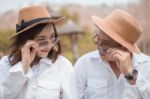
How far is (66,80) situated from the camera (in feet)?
12.4

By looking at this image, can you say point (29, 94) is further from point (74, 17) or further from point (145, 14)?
point (74, 17)

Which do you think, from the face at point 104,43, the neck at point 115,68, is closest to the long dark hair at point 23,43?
the face at point 104,43

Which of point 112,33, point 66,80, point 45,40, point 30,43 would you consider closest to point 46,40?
point 45,40

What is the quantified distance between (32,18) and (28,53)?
1.13 ft

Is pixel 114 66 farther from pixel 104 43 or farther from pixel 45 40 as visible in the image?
pixel 45 40

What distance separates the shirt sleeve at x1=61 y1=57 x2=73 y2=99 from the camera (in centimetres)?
375

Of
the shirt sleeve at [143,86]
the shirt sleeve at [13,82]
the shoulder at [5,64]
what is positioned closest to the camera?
the shirt sleeve at [143,86]

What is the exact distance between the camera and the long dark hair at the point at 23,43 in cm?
381

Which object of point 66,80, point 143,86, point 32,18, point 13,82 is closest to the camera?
point 143,86

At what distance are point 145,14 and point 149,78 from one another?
21.5 metres

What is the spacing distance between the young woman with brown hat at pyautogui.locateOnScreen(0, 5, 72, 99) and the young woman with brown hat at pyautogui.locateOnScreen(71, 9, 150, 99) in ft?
0.51

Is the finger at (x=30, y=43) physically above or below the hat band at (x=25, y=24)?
below

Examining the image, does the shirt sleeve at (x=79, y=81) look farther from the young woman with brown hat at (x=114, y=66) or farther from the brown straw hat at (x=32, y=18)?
the brown straw hat at (x=32, y=18)

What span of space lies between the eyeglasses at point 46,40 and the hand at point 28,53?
1.6 inches
